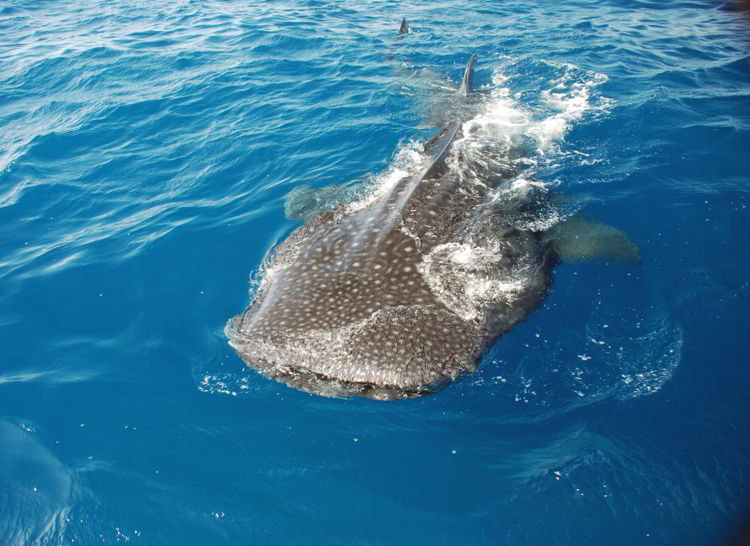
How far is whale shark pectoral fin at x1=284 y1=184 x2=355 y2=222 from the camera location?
8.01 m

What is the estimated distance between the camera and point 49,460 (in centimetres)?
496

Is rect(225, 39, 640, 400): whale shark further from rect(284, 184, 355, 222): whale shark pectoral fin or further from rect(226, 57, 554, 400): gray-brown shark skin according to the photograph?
rect(284, 184, 355, 222): whale shark pectoral fin

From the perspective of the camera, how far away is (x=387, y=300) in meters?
5.21

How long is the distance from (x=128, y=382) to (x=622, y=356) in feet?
18.6

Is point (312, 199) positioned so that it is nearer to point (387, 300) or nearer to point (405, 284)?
point (405, 284)

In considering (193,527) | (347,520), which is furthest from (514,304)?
(193,527)

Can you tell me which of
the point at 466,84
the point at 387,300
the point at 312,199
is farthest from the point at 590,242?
the point at 466,84

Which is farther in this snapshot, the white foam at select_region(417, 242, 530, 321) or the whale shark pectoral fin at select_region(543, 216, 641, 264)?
the whale shark pectoral fin at select_region(543, 216, 641, 264)

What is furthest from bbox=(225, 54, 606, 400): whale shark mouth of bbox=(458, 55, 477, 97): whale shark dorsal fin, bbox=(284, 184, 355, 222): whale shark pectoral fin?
bbox=(458, 55, 477, 97): whale shark dorsal fin

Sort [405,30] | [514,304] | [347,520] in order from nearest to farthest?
1. [347,520]
2. [514,304]
3. [405,30]

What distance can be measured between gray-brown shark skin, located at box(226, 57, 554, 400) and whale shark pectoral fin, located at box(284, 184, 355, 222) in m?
0.90

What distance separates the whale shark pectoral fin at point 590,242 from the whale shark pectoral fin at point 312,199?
334cm

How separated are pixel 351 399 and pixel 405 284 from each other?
1368 mm

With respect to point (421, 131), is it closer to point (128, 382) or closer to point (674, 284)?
point (674, 284)
